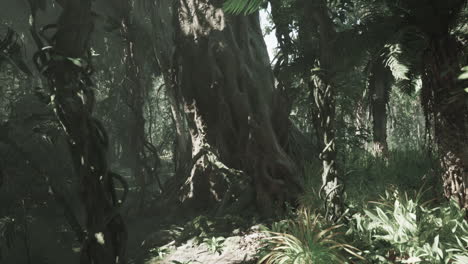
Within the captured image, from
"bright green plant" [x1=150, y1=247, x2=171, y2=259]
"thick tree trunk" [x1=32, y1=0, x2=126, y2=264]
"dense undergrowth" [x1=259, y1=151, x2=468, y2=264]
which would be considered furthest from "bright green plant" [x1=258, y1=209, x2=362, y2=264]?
"bright green plant" [x1=150, y1=247, x2=171, y2=259]

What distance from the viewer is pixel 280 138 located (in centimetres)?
677

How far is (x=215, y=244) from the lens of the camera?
5.02m

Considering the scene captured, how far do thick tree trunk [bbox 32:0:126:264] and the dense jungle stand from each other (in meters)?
0.01

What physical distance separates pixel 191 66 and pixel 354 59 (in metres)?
2.66

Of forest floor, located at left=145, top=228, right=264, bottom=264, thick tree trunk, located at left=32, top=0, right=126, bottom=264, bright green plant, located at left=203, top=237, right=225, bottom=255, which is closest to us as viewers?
thick tree trunk, located at left=32, top=0, right=126, bottom=264

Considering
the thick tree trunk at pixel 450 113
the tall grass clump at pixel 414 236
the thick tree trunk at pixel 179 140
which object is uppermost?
the thick tree trunk at pixel 179 140

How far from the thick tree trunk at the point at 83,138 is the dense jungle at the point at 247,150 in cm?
1

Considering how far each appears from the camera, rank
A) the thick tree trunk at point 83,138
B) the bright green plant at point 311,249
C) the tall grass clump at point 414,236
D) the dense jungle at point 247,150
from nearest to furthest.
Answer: the tall grass clump at point 414,236 → the bright green plant at point 311,249 → the dense jungle at point 247,150 → the thick tree trunk at point 83,138

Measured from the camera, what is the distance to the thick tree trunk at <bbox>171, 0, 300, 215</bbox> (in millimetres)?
6117

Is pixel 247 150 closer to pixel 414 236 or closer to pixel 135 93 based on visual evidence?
pixel 135 93

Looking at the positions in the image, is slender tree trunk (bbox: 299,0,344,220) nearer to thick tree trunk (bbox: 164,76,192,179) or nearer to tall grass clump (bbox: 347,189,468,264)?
tall grass clump (bbox: 347,189,468,264)

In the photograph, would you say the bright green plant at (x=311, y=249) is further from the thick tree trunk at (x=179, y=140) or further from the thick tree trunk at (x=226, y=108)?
the thick tree trunk at (x=179, y=140)

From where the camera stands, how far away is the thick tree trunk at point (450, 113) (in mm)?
3918

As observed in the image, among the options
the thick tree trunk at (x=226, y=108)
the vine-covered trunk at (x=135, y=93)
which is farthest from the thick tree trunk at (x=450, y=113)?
the vine-covered trunk at (x=135, y=93)
